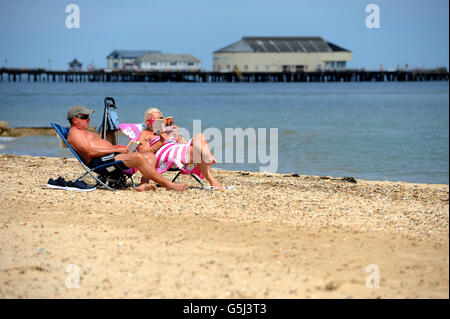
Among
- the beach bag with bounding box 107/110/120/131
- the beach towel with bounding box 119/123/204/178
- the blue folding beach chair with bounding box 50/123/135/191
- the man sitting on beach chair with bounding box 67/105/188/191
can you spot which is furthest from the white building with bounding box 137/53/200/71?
the man sitting on beach chair with bounding box 67/105/188/191

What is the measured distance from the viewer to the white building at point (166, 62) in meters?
103

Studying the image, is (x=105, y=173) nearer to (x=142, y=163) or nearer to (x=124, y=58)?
(x=142, y=163)

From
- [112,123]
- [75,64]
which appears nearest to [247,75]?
[75,64]

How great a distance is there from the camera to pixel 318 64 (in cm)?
10050

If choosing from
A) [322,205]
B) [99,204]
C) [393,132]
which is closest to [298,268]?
[322,205]

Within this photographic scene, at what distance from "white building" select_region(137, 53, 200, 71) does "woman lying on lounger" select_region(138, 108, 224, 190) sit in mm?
97901

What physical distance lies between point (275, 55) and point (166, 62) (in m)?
18.9

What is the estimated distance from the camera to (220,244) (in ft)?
14.1

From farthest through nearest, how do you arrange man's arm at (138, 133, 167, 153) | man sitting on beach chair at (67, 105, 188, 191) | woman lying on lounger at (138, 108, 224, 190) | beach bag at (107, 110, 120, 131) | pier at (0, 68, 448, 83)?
pier at (0, 68, 448, 83), beach bag at (107, 110, 120, 131), man's arm at (138, 133, 167, 153), woman lying on lounger at (138, 108, 224, 190), man sitting on beach chair at (67, 105, 188, 191)

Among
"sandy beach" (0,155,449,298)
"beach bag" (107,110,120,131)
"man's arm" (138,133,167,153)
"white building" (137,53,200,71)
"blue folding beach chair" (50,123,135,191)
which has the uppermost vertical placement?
"white building" (137,53,200,71)

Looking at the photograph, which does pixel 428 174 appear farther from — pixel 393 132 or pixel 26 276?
pixel 393 132

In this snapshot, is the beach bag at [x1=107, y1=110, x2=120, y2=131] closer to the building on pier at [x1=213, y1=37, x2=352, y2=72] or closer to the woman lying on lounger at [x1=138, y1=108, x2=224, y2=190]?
the woman lying on lounger at [x1=138, y1=108, x2=224, y2=190]

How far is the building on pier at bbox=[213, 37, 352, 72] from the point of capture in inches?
3824
